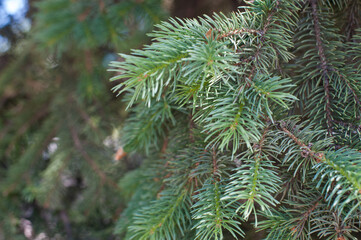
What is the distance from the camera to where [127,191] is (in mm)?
754

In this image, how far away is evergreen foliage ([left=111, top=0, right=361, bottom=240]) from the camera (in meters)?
0.34

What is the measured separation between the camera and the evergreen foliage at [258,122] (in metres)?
0.34

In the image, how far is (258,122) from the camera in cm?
40

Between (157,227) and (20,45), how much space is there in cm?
127

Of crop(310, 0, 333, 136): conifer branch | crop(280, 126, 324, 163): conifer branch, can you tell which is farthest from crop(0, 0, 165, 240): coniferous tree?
crop(280, 126, 324, 163): conifer branch

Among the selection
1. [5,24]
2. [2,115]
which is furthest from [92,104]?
[5,24]

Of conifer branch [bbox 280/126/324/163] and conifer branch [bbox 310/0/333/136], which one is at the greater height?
conifer branch [bbox 310/0/333/136]

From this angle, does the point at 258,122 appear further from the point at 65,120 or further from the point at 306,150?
the point at 65,120

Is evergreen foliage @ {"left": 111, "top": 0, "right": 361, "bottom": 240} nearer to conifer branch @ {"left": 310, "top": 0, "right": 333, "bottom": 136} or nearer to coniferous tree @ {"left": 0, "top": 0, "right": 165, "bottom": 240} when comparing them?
conifer branch @ {"left": 310, "top": 0, "right": 333, "bottom": 136}

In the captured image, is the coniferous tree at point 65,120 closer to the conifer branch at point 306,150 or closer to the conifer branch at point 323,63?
the conifer branch at point 323,63

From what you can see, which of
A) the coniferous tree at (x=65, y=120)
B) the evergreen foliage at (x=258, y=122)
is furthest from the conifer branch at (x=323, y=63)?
the coniferous tree at (x=65, y=120)

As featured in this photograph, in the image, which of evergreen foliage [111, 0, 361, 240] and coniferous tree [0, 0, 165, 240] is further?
coniferous tree [0, 0, 165, 240]

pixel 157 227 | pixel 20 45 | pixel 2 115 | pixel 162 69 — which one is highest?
pixel 20 45

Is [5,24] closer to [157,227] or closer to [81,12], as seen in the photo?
[81,12]
